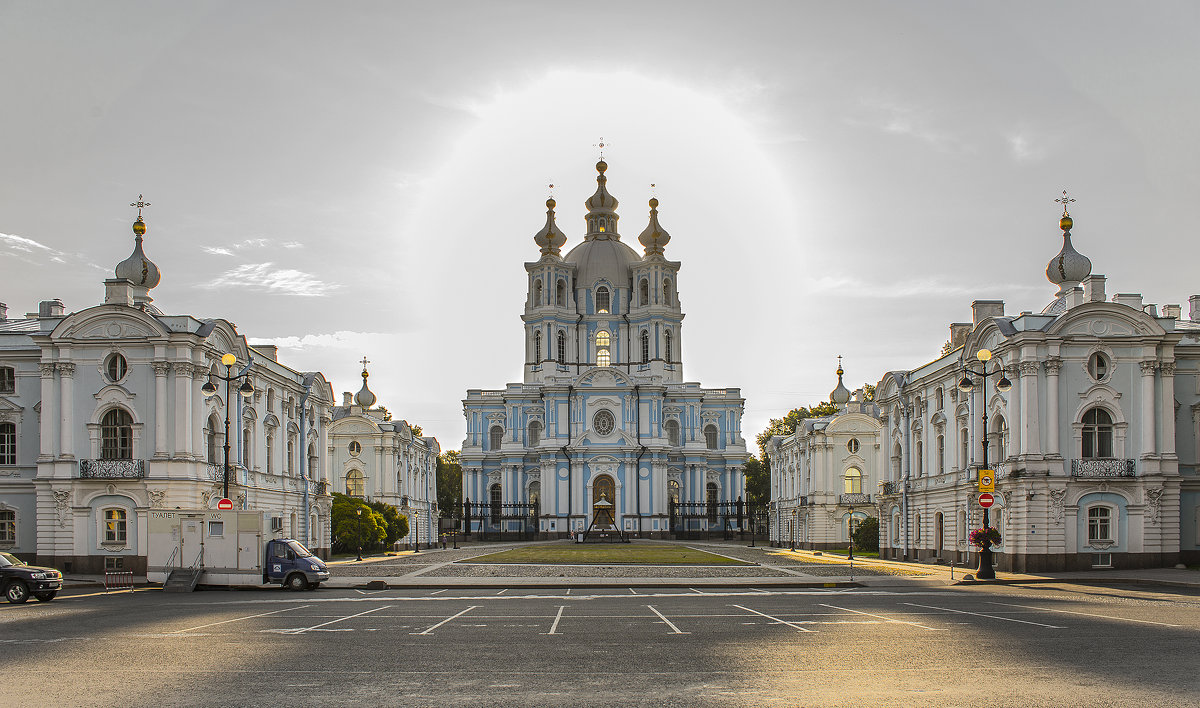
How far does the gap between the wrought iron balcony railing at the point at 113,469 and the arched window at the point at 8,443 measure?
4477 mm

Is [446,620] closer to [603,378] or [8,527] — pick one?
[8,527]

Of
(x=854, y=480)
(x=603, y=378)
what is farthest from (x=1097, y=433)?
(x=603, y=378)

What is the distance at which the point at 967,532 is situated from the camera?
48.0m

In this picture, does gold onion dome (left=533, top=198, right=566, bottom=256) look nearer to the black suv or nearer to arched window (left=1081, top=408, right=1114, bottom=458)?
arched window (left=1081, top=408, right=1114, bottom=458)

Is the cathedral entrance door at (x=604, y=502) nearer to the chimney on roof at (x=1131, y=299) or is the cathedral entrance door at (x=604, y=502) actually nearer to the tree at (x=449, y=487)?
the tree at (x=449, y=487)

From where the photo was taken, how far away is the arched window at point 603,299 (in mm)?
111750

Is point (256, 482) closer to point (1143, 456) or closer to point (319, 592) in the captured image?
point (319, 592)

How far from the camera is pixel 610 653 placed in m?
17.6

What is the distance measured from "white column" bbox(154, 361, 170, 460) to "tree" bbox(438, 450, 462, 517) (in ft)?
292

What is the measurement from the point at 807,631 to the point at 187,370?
97.1 feet

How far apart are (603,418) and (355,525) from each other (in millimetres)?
40136

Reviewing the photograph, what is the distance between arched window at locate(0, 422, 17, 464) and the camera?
4553 centimetres

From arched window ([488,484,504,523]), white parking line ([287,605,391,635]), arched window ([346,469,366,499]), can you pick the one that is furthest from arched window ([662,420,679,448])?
white parking line ([287,605,391,635])

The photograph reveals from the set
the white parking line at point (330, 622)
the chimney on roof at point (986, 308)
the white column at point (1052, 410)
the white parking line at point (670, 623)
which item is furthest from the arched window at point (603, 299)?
the white parking line at point (670, 623)
